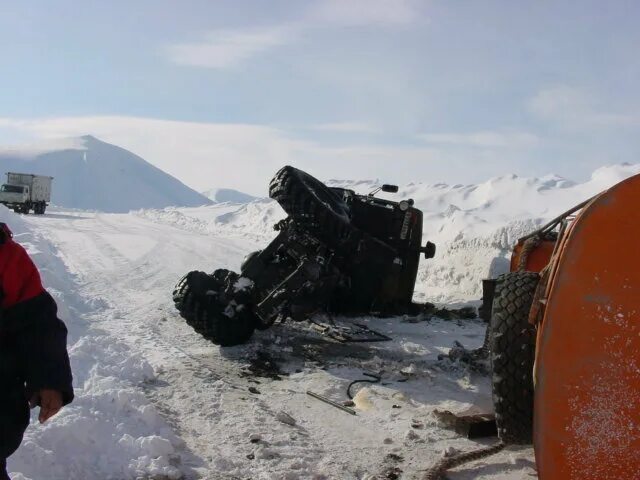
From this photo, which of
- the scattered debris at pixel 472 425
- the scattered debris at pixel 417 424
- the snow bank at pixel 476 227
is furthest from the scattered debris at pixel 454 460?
the snow bank at pixel 476 227

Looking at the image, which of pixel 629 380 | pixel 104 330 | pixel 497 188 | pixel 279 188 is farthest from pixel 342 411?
pixel 497 188

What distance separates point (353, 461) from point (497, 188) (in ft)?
111

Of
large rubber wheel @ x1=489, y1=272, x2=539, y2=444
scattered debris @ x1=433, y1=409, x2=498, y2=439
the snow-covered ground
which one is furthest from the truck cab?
large rubber wheel @ x1=489, y1=272, x2=539, y2=444

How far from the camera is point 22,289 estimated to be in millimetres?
2545

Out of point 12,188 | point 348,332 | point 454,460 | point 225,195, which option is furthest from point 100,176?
point 454,460

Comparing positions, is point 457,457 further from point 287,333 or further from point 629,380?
point 287,333

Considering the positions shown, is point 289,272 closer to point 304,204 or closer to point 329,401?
point 304,204

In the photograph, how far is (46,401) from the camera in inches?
96.8

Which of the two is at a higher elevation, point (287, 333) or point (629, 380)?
point (629, 380)

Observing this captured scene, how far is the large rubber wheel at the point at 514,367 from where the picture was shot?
11.5ft

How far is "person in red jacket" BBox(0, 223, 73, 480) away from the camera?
96.2 inches

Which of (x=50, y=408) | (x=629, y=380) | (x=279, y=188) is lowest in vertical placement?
(x=50, y=408)

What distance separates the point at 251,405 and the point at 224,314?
1829 millimetres

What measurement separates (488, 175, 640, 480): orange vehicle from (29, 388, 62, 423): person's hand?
6.61ft
